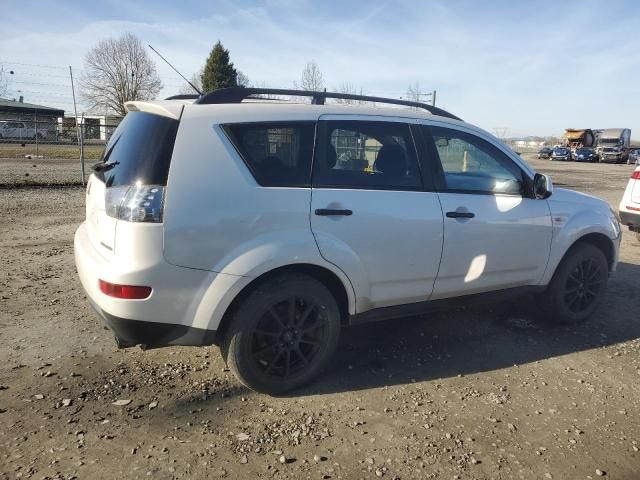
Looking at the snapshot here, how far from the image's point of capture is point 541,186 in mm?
3949

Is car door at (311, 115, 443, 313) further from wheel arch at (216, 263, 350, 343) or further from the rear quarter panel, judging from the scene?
the rear quarter panel

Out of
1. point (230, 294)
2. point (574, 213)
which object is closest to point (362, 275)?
point (230, 294)

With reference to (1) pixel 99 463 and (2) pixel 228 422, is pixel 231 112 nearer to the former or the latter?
(2) pixel 228 422

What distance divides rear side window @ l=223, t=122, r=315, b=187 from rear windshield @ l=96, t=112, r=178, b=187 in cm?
36

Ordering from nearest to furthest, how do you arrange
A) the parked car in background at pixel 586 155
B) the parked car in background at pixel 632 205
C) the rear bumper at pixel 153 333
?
the rear bumper at pixel 153 333
the parked car in background at pixel 632 205
the parked car in background at pixel 586 155

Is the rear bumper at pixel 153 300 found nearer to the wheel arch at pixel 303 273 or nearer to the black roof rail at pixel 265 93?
the wheel arch at pixel 303 273

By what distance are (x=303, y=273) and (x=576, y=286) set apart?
2772 millimetres

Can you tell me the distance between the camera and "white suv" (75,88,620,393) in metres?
2.71

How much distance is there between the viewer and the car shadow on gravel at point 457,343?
349 cm

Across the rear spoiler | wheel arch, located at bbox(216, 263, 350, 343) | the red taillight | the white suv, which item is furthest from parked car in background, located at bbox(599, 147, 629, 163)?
the red taillight

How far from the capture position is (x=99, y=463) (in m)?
2.46

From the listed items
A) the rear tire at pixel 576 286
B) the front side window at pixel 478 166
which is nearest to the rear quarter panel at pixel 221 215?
the front side window at pixel 478 166

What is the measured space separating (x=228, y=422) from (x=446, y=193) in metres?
2.15

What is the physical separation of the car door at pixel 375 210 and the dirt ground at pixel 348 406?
64 cm
